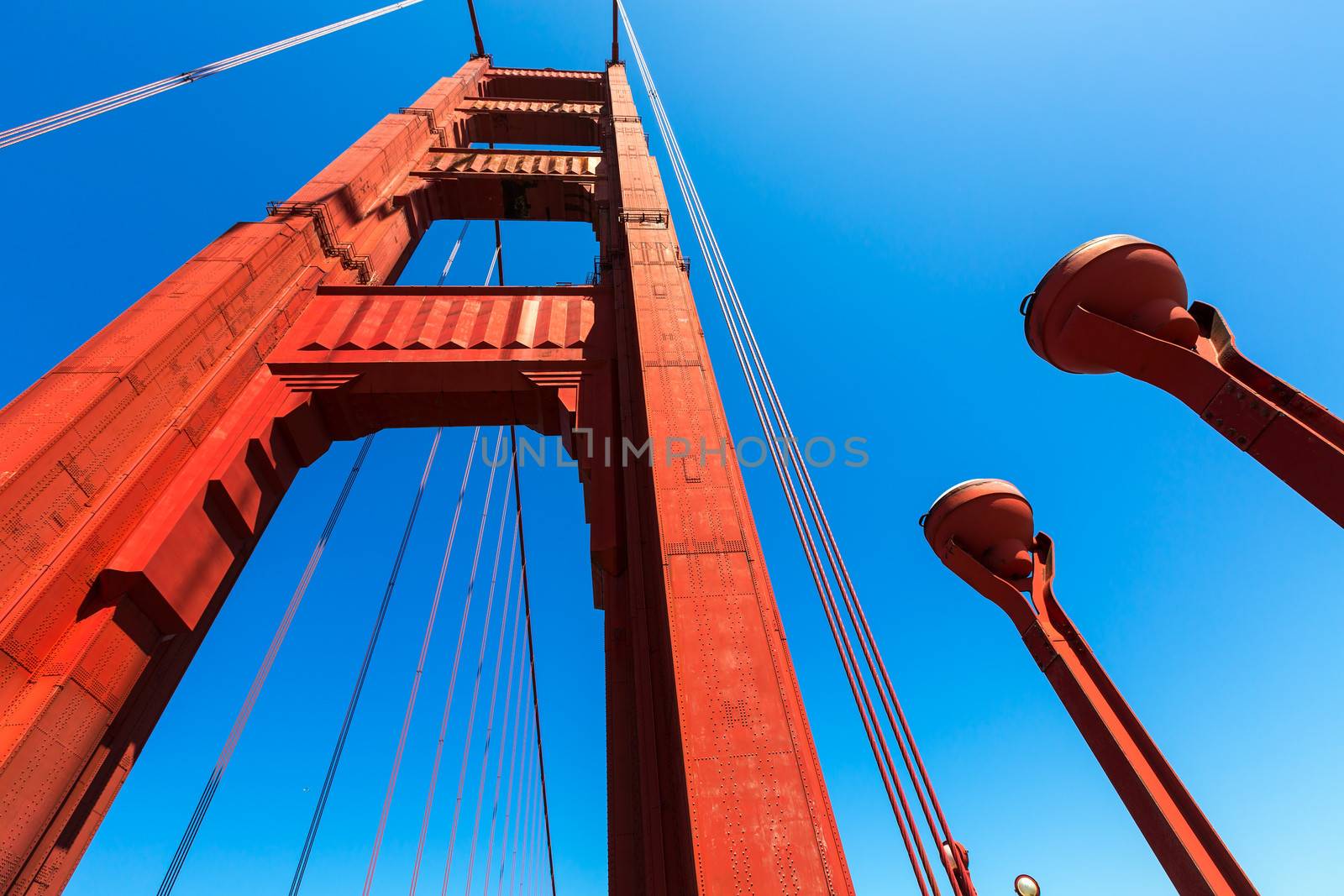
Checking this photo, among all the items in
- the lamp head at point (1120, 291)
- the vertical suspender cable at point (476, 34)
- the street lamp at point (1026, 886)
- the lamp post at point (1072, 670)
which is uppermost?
the vertical suspender cable at point (476, 34)

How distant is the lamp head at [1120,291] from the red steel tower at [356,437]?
15.0ft

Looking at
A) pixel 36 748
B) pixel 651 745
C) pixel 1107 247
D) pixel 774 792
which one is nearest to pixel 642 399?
pixel 651 745

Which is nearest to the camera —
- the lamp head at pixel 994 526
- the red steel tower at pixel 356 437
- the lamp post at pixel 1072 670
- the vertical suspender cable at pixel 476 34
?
the red steel tower at pixel 356 437

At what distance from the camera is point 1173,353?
6.77m

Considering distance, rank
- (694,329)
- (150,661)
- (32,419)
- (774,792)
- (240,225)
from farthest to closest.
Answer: (240,225)
(694,329)
(150,661)
(32,419)
(774,792)

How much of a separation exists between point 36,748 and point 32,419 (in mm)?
3689

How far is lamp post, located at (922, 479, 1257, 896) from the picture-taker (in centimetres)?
648

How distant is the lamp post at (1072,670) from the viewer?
6.48 m

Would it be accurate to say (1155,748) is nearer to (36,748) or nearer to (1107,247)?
(1107,247)

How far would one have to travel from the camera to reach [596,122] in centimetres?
2206

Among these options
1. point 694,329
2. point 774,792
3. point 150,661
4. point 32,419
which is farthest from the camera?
point 694,329

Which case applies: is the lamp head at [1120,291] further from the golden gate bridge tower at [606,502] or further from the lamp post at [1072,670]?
the lamp post at [1072,670]

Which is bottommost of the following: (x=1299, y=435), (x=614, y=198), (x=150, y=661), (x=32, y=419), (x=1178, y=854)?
(x=1178, y=854)

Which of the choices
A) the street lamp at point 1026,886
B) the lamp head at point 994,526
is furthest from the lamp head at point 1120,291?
the street lamp at point 1026,886
